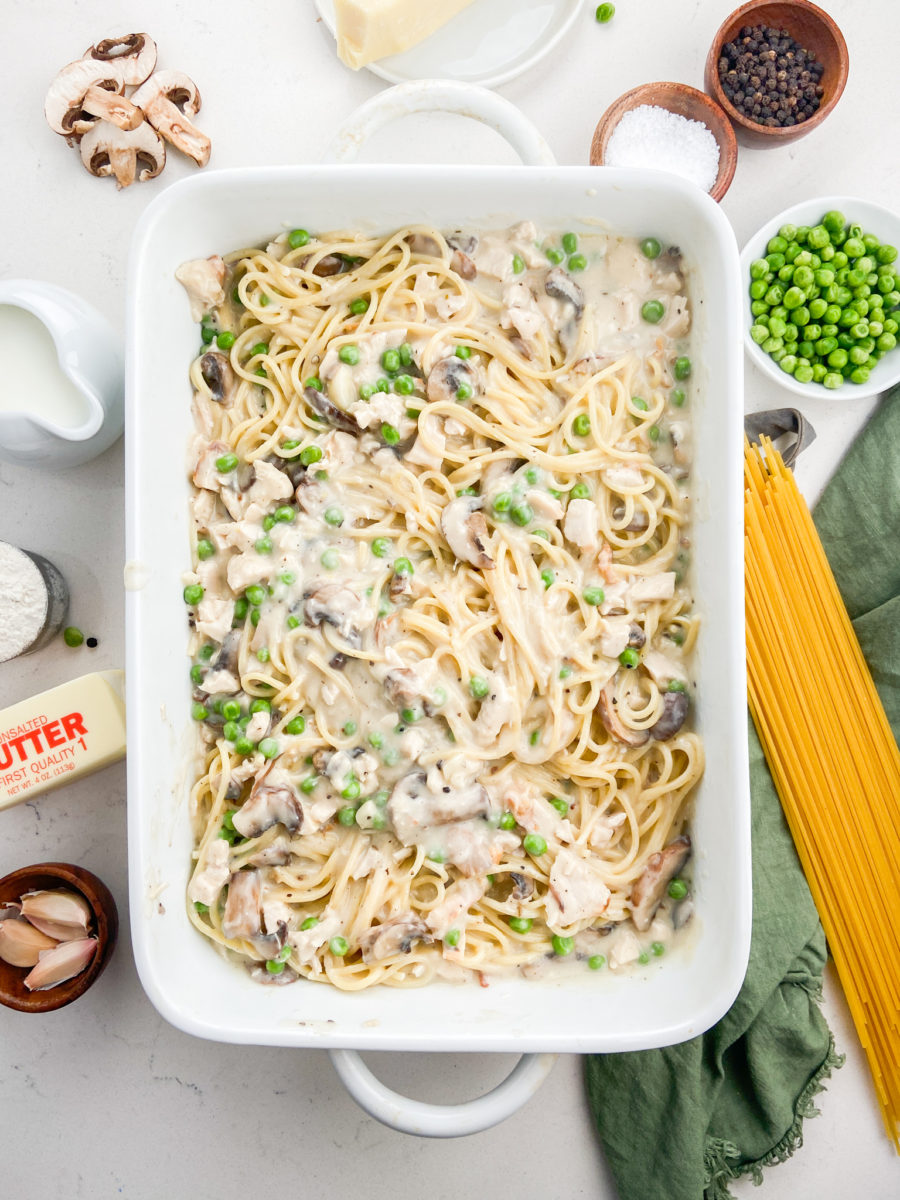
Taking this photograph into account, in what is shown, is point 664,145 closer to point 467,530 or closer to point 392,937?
point 467,530

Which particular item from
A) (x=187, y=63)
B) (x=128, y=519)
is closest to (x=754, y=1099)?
(x=128, y=519)

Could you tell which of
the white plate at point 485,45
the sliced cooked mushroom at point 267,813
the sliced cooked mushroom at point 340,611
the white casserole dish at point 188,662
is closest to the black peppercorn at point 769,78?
the white plate at point 485,45

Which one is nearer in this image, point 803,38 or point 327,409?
point 327,409

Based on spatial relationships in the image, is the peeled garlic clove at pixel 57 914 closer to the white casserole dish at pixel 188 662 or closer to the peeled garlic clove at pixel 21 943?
the peeled garlic clove at pixel 21 943

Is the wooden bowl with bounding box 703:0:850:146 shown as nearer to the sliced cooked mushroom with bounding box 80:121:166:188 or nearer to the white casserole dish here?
the white casserole dish

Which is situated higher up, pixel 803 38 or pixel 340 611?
pixel 803 38

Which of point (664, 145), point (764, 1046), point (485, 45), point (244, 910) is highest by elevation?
point (485, 45)

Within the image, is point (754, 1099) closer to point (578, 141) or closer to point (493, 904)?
point (493, 904)

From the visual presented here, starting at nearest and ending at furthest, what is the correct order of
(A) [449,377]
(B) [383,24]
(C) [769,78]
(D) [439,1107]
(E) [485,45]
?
(D) [439,1107], (A) [449,377], (B) [383,24], (C) [769,78], (E) [485,45]

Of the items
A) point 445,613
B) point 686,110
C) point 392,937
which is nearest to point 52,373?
point 445,613
